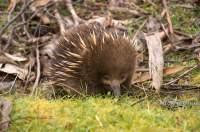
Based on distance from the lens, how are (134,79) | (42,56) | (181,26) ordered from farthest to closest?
(181,26)
(42,56)
(134,79)

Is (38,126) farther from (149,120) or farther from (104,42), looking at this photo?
(104,42)

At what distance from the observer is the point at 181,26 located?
7.20 meters

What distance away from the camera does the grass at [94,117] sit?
3.92 m

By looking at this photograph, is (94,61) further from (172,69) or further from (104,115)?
(172,69)

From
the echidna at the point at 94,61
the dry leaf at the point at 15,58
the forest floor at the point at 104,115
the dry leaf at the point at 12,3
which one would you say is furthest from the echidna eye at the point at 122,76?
the dry leaf at the point at 12,3

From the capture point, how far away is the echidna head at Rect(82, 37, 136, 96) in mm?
4836

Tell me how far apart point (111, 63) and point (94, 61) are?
183mm

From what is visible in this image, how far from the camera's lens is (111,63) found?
15.8 feet

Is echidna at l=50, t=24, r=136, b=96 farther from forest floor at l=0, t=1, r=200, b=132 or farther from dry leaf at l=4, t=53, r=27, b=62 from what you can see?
dry leaf at l=4, t=53, r=27, b=62

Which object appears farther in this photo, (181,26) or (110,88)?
(181,26)

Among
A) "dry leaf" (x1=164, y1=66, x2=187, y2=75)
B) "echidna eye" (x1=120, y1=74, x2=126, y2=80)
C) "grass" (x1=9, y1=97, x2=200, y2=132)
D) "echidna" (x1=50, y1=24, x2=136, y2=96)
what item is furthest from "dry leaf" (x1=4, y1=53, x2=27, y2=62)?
"grass" (x1=9, y1=97, x2=200, y2=132)

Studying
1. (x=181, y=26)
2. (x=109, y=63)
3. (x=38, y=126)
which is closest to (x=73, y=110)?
(x=38, y=126)

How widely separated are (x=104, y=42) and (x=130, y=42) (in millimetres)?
311

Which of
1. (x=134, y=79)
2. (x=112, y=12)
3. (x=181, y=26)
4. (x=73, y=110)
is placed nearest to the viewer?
(x=73, y=110)
